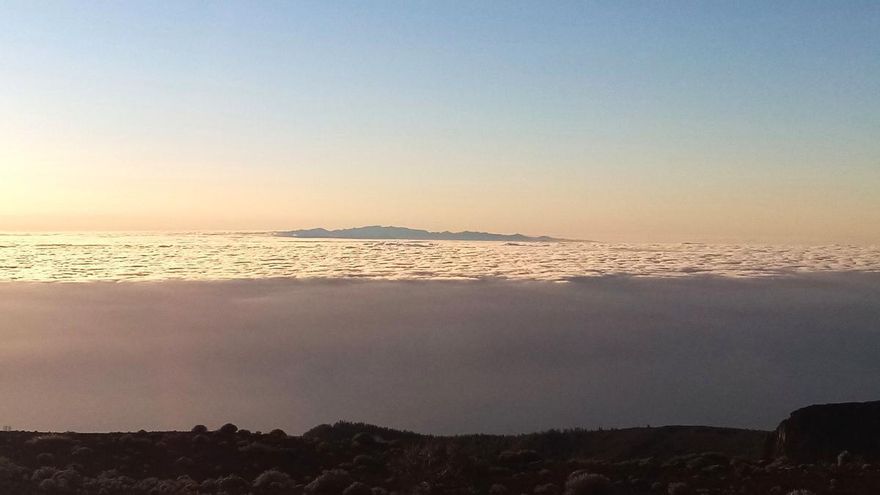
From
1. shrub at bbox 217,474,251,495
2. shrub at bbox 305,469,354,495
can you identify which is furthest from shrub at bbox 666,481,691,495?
shrub at bbox 217,474,251,495

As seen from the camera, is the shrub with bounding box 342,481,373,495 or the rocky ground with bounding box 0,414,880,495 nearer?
the rocky ground with bounding box 0,414,880,495

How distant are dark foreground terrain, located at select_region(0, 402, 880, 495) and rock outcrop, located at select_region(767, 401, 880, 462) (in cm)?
49

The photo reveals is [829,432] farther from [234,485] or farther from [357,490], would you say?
[234,485]

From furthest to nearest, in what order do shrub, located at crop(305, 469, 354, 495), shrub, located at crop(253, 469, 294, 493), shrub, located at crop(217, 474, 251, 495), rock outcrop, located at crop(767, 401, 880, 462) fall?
rock outcrop, located at crop(767, 401, 880, 462), shrub, located at crop(305, 469, 354, 495), shrub, located at crop(253, 469, 294, 493), shrub, located at crop(217, 474, 251, 495)

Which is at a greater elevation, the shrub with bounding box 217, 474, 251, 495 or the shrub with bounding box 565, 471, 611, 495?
the shrub with bounding box 565, 471, 611, 495

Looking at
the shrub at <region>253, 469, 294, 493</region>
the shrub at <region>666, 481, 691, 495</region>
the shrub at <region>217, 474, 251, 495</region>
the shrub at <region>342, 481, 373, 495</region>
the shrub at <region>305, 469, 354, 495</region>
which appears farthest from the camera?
the shrub at <region>305, 469, 354, 495</region>

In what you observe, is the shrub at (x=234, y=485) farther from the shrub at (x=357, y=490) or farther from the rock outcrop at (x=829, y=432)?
the rock outcrop at (x=829, y=432)

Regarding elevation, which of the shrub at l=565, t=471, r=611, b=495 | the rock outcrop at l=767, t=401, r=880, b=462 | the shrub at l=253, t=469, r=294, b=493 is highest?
the shrub at l=565, t=471, r=611, b=495

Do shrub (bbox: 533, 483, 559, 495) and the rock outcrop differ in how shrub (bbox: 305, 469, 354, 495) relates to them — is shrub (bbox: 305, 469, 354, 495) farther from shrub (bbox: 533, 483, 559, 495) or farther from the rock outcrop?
the rock outcrop

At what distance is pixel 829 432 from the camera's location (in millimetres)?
24547

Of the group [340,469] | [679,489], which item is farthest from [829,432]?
[340,469]

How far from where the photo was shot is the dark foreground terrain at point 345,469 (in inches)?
533

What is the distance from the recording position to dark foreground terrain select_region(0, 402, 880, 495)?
1354cm

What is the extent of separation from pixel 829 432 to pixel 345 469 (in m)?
17.1
